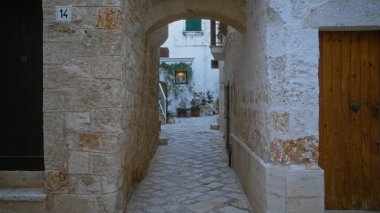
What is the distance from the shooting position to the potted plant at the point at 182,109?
711 inches

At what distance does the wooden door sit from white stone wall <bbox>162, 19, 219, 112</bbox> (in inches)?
614

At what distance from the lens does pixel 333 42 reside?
3127mm

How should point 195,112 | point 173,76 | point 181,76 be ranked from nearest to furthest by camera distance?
point 195,112, point 173,76, point 181,76

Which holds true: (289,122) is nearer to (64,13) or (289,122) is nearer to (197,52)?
(64,13)

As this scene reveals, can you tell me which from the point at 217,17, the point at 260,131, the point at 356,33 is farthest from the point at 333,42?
the point at 217,17

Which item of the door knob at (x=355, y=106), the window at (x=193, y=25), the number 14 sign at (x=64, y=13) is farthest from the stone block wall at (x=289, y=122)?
the window at (x=193, y=25)

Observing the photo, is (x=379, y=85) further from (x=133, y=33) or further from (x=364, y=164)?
(x=133, y=33)

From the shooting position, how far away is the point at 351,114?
3127mm

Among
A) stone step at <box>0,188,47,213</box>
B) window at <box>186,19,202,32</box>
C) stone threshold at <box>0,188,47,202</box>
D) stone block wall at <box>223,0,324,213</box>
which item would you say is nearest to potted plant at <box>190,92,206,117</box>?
window at <box>186,19,202,32</box>

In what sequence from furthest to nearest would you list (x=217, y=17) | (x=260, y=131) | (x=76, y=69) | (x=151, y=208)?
(x=217, y=17), (x=151, y=208), (x=260, y=131), (x=76, y=69)

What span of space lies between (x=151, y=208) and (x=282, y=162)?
175 cm

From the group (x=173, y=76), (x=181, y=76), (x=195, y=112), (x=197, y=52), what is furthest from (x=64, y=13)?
(x=197, y=52)

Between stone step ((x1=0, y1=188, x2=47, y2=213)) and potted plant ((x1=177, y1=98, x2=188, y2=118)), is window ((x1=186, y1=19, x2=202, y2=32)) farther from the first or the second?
stone step ((x1=0, y1=188, x2=47, y2=213))

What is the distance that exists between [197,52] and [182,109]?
12.6ft
